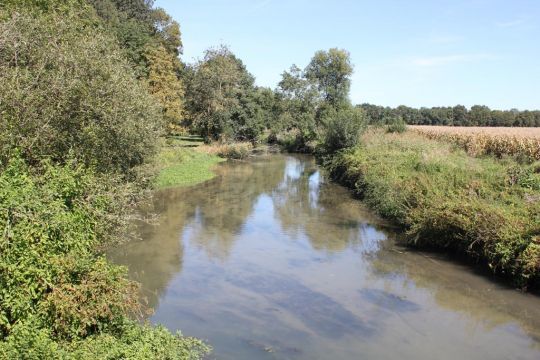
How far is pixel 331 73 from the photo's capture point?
73375 mm

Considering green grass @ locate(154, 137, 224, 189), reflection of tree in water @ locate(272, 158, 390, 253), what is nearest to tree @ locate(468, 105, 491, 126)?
green grass @ locate(154, 137, 224, 189)

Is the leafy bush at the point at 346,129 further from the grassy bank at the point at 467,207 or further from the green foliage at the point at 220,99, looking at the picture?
the green foliage at the point at 220,99

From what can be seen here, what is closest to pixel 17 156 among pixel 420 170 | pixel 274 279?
pixel 274 279

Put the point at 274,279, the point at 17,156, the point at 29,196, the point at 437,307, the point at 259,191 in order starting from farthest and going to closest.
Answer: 1. the point at 259,191
2. the point at 274,279
3. the point at 437,307
4. the point at 17,156
5. the point at 29,196

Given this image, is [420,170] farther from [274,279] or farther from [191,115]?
[191,115]

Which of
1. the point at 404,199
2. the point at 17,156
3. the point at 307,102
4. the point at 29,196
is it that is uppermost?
the point at 307,102

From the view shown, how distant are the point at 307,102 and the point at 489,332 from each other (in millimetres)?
60034

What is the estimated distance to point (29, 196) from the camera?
8547 millimetres

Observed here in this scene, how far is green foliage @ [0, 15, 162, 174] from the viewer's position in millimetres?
11766

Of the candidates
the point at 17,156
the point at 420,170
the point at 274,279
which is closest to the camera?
the point at 17,156

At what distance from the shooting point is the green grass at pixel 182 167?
3197 centimetres

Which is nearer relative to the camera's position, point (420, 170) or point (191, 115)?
point (420, 170)

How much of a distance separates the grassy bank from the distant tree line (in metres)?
46.6

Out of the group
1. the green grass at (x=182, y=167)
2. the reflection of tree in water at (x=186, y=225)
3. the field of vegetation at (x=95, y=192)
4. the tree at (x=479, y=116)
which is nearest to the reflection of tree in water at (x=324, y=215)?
the field of vegetation at (x=95, y=192)
